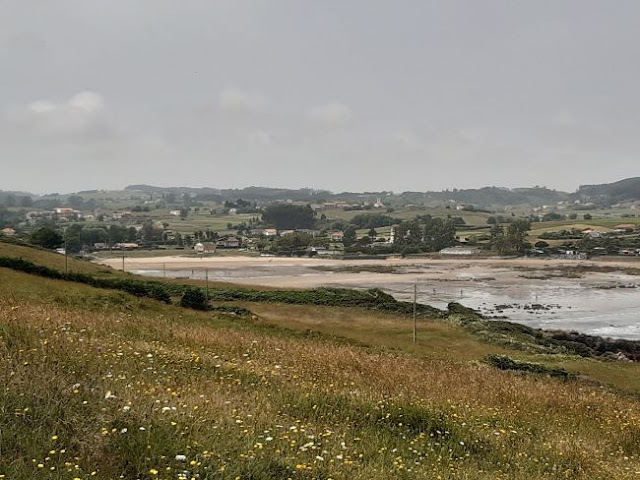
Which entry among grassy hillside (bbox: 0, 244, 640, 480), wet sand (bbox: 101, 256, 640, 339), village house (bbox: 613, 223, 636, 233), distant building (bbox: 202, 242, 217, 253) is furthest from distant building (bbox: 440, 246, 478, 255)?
grassy hillside (bbox: 0, 244, 640, 480)

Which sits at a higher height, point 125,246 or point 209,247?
point 209,247

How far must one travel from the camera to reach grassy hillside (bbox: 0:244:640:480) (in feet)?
18.7

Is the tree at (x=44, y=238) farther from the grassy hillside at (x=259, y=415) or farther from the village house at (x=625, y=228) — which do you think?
the village house at (x=625, y=228)

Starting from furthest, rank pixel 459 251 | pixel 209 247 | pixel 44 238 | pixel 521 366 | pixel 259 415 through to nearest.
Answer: pixel 209 247
pixel 459 251
pixel 44 238
pixel 521 366
pixel 259 415

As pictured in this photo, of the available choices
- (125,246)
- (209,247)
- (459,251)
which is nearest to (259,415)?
(459,251)

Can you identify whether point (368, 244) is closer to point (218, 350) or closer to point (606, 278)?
point (606, 278)

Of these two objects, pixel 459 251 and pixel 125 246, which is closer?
pixel 459 251

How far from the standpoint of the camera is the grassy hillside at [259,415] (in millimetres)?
5695

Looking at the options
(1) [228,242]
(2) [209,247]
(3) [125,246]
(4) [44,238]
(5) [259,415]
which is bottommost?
(3) [125,246]

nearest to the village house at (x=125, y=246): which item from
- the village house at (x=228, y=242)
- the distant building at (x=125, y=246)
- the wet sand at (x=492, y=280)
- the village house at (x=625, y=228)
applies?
the distant building at (x=125, y=246)

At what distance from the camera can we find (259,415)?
7.54m

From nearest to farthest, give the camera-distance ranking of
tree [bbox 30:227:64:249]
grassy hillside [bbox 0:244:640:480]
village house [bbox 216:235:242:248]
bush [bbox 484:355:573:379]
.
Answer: grassy hillside [bbox 0:244:640:480]
bush [bbox 484:355:573:379]
tree [bbox 30:227:64:249]
village house [bbox 216:235:242:248]

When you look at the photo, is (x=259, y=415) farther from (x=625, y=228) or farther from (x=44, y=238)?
(x=625, y=228)

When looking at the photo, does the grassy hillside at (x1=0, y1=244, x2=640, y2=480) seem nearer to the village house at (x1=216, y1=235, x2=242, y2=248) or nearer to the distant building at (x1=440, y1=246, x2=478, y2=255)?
the distant building at (x1=440, y1=246, x2=478, y2=255)
